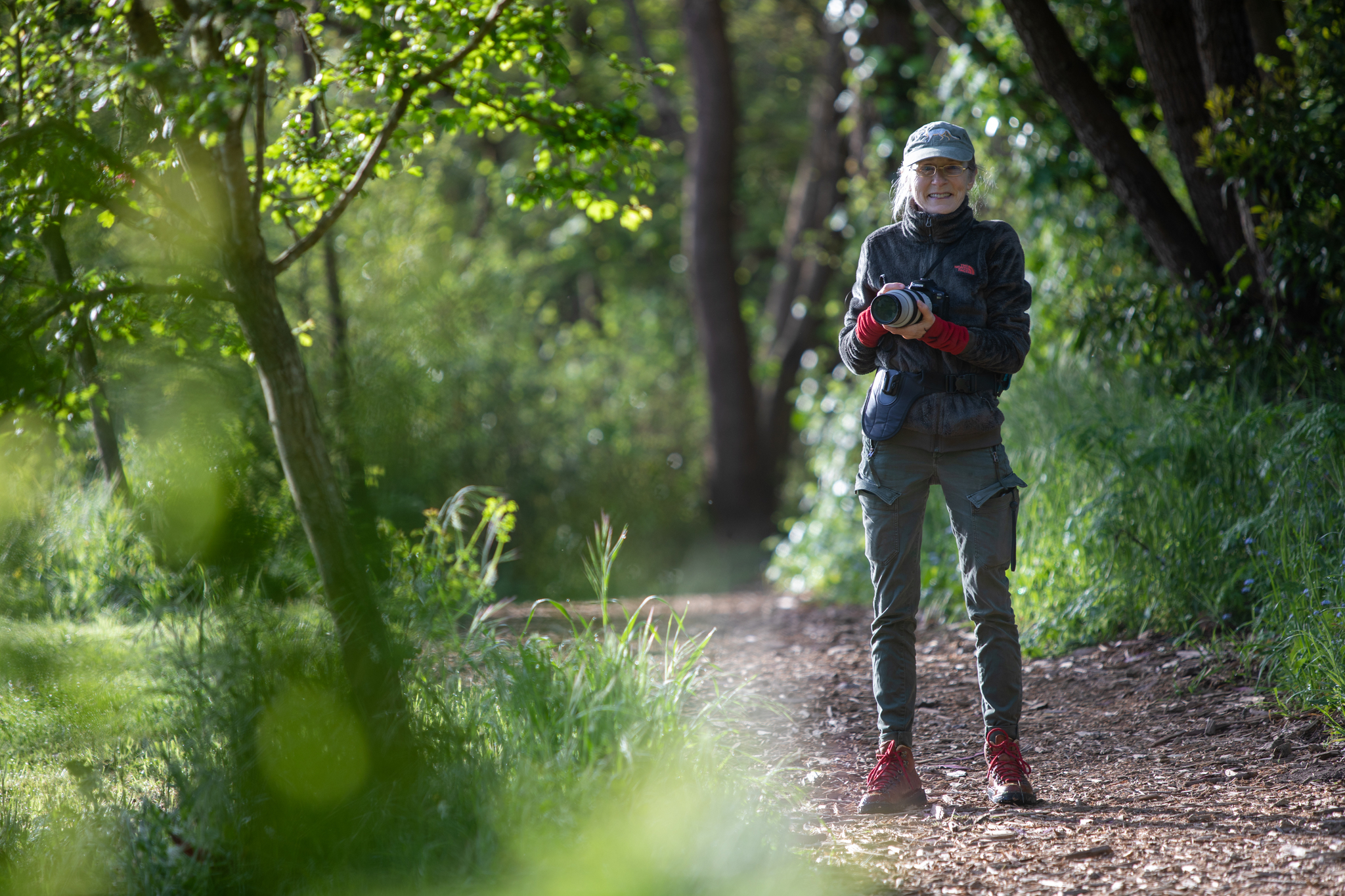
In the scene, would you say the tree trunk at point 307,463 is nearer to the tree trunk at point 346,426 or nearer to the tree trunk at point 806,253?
the tree trunk at point 346,426

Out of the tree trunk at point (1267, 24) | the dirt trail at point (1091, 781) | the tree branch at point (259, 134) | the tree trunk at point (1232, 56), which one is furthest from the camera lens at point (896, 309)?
the tree trunk at point (1267, 24)

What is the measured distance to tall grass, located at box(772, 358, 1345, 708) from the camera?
387 cm

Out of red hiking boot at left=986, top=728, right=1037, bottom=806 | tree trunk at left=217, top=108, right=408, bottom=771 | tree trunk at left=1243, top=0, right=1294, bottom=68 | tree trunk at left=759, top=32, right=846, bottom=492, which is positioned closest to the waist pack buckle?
red hiking boot at left=986, top=728, right=1037, bottom=806

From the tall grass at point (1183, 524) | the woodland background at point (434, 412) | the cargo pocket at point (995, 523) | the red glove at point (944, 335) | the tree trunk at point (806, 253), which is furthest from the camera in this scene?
the tree trunk at point (806, 253)

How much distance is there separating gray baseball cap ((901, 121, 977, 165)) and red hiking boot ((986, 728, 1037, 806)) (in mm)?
1589

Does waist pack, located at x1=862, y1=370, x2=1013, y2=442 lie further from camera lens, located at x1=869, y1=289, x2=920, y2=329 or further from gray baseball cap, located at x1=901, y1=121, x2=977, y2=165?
gray baseball cap, located at x1=901, y1=121, x2=977, y2=165

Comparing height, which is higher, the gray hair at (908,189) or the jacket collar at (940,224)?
the gray hair at (908,189)

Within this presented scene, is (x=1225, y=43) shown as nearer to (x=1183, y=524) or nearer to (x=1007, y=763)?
(x=1183, y=524)

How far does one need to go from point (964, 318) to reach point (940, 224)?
27 centimetres

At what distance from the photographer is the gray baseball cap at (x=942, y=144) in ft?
9.53

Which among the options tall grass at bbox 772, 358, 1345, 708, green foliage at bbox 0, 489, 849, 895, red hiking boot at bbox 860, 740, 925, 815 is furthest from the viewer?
tall grass at bbox 772, 358, 1345, 708

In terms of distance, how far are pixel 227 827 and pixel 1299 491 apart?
3.86m

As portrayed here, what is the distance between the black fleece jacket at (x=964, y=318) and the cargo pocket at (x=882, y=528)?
180mm

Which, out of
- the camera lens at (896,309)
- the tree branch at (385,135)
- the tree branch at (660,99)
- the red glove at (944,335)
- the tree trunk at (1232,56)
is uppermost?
the tree branch at (660,99)
